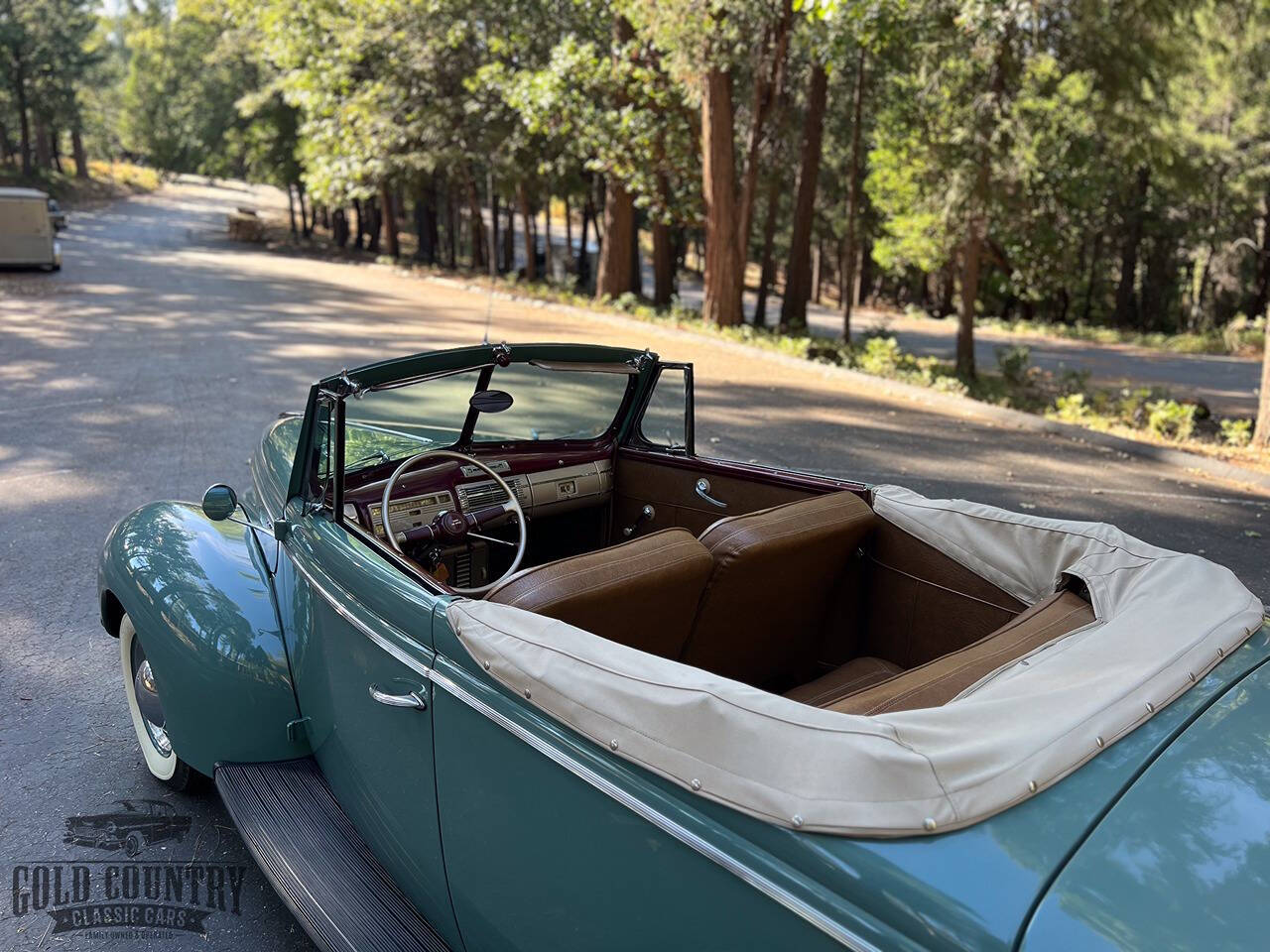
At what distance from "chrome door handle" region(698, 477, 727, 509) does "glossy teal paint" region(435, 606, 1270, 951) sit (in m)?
1.78

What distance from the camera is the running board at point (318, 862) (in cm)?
244

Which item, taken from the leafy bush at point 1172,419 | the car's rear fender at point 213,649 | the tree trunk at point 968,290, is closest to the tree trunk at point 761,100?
the tree trunk at point 968,290

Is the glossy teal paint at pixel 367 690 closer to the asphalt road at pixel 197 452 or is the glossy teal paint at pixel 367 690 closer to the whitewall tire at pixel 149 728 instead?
the asphalt road at pixel 197 452

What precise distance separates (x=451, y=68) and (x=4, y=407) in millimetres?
14993

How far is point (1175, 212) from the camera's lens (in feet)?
104

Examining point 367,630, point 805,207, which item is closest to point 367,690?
point 367,630

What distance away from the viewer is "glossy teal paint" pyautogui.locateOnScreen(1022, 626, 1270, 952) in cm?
134

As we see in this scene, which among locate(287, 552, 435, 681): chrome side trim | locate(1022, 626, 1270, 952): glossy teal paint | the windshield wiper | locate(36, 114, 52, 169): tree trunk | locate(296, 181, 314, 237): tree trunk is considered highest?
locate(36, 114, 52, 169): tree trunk

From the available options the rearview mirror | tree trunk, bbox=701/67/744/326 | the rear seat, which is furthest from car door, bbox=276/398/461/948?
tree trunk, bbox=701/67/744/326

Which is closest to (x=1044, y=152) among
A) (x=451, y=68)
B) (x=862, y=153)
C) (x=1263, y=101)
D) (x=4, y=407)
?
(x=862, y=153)

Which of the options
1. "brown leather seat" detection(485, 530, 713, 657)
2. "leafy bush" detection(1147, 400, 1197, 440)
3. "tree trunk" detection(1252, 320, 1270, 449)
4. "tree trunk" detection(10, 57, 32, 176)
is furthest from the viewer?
"tree trunk" detection(10, 57, 32, 176)

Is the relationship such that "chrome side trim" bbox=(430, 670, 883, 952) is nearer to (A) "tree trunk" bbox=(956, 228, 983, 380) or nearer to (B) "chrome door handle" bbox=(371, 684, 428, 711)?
(B) "chrome door handle" bbox=(371, 684, 428, 711)

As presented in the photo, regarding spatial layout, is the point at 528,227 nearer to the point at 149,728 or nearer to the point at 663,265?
the point at 663,265

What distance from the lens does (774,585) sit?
283cm
